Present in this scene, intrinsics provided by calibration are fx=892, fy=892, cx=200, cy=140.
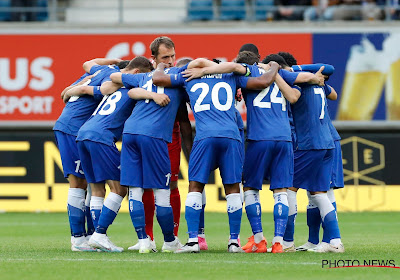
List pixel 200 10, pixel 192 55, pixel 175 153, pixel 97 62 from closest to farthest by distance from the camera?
pixel 175 153 → pixel 97 62 → pixel 192 55 → pixel 200 10

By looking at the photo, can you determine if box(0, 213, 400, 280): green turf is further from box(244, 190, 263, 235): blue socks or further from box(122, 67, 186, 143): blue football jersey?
box(122, 67, 186, 143): blue football jersey

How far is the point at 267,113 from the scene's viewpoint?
30.8 feet

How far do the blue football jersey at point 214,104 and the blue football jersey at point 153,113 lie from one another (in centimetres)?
21

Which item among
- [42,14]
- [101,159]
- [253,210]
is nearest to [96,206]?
[101,159]

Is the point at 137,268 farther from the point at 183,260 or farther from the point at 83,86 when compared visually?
the point at 83,86

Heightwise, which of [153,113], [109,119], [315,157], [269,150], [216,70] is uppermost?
[216,70]

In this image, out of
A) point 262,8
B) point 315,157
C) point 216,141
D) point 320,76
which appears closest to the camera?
point 216,141

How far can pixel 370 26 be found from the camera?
62.2 ft

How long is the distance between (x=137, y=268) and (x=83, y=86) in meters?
2.98

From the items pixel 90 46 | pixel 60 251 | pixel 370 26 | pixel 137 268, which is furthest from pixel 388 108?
pixel 137 268

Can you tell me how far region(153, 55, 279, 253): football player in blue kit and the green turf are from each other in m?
0.42

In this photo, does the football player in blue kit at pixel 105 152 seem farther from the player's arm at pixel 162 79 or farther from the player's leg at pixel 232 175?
the player's leg at pixel 232 175

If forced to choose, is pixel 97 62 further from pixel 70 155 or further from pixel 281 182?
pixel 281 182

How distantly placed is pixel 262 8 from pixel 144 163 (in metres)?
11.4
